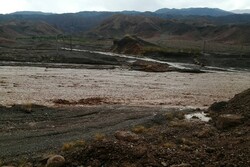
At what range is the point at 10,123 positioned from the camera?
82.8ft

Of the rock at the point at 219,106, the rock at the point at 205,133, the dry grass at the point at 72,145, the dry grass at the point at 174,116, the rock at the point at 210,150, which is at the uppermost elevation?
the rock at the point at 210,150

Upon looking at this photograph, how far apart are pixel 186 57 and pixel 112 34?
10576 cm

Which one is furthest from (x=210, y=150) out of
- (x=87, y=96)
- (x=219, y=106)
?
(x=87, y=96)

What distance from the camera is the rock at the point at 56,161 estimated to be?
16203 millimetres

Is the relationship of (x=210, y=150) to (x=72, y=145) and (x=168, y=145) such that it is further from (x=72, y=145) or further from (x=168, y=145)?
(x=72, y=145)

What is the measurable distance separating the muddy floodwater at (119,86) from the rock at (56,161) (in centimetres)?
1753

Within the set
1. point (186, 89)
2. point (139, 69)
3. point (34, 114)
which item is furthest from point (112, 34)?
point (34, 114)

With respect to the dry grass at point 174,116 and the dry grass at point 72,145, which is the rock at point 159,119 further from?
the dry grass at point 72,145

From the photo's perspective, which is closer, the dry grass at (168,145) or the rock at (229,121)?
the dry grass at (168,145)

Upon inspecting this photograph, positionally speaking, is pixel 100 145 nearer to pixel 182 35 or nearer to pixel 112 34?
pixel 182 35

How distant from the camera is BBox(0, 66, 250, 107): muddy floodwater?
38278 mm

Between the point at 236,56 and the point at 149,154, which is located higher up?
the point at 149,154

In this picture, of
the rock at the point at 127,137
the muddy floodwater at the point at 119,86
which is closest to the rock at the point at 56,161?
the rock at the point at 127,137

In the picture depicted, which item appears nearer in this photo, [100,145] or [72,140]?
[100,145]
